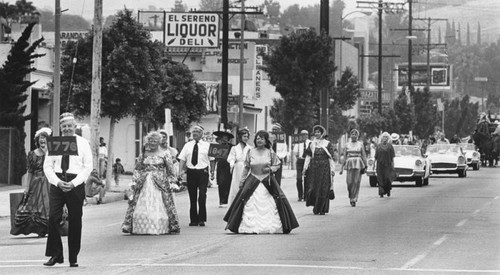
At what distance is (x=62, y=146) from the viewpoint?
Result: 15.7 metres

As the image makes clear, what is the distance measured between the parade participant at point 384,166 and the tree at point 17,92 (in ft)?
38.5

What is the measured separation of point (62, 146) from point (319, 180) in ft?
37.9

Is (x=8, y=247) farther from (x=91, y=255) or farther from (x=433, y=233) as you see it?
(x=433, y=233)

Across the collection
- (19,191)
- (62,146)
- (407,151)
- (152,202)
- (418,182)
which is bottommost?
(19,191)

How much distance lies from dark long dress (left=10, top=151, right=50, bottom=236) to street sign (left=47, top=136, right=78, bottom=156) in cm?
574

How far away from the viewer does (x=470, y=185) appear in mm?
43312

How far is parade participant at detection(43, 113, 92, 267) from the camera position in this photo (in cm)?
1586

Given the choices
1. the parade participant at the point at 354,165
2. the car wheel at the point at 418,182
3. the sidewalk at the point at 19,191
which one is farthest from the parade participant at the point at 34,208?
the car wheel at the point at 418,182

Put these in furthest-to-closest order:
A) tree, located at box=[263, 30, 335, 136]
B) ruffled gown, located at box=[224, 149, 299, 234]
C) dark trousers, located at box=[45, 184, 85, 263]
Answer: tree, located at box=[263, 30, 335, 136] < ruffled gown, located at box=[224, 149, 299, 234] < dark trousers, located at box=[45, 184, 85, 263]

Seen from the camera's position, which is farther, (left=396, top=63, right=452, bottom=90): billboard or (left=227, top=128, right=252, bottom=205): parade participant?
(left=396, top=63, right=452, bottom=90): billboard

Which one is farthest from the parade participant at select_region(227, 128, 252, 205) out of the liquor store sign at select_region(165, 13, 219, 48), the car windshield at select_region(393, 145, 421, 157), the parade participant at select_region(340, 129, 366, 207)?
the liquor store sign at select_region(165, 13, 219, 48)

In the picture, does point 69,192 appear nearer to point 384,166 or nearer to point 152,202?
point 152,202

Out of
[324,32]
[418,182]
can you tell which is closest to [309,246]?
[418,182]

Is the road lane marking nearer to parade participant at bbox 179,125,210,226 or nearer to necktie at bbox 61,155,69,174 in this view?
parade participant at bbox 179,125,210,226
